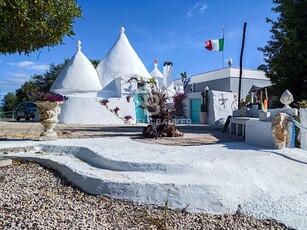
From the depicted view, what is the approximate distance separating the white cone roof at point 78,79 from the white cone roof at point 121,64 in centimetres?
98

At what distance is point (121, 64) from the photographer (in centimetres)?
2261

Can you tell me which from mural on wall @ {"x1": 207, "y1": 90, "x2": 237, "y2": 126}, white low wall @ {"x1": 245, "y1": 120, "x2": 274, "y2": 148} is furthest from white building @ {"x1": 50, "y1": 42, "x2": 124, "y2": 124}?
white low wall @ {"x1": 245, "y1": 120, "x2": 274, "y2": 148}

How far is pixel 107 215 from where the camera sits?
128 inches

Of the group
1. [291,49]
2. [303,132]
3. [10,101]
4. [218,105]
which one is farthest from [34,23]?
[10,101]

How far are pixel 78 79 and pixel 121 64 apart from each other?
12.8 feet

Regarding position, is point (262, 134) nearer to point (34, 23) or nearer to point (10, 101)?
point (34, 23)

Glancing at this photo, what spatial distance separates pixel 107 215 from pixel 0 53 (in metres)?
4.23

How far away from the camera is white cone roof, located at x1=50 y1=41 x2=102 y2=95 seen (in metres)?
20.7

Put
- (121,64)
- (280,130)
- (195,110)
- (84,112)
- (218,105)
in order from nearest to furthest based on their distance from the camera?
(280,130), (84,112), (218,105), (195,110), (121,64)

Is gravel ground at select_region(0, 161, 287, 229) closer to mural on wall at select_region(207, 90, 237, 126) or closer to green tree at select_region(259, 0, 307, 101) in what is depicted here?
green tree at select_region(259, 0, 307, 101)

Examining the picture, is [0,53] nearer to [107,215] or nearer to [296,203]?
[107,215]

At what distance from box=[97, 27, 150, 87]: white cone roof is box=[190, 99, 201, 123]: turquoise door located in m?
4.45

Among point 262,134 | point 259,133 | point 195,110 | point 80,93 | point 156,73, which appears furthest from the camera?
point 156,73

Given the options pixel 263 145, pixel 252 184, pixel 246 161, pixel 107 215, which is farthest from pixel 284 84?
pixel 107 215
